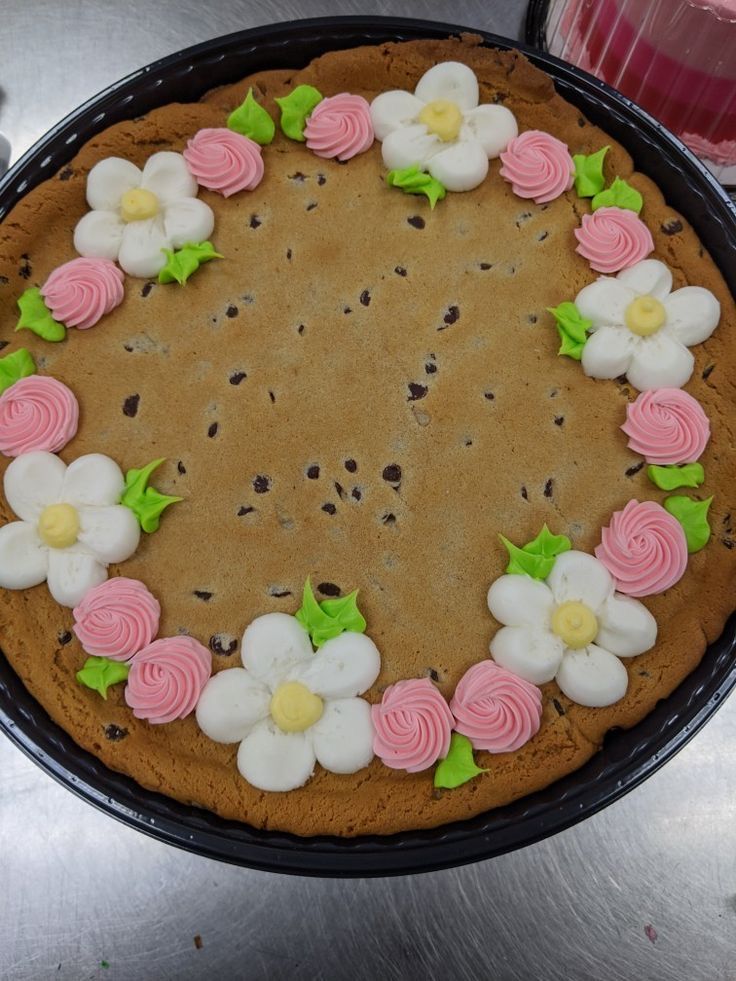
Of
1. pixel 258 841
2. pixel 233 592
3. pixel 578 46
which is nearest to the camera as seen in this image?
pixel 258 841

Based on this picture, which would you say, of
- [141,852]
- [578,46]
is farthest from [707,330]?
[141,852]

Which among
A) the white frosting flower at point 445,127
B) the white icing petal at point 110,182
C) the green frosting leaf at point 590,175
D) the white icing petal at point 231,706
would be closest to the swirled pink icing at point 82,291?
the white icing petal at point 110,182

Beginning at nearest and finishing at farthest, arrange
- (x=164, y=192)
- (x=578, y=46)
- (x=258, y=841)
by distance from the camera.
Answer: (x=258, y=841), (x=164, y=192), (x=578, y=46)

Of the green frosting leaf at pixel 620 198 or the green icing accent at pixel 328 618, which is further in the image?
the green frosting leaf at pixel 620 198

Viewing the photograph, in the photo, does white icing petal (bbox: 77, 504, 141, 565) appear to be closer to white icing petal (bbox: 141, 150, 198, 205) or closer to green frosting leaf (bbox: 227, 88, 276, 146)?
white icing petal (bbox: 141, 150, 198, 205)

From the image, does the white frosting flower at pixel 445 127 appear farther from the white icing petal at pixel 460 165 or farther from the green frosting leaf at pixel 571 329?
the green frosting leaf at pixel 571 329

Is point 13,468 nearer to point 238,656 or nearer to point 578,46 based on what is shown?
point 238,656
